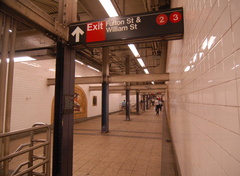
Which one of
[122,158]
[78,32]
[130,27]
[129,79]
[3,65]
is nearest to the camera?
[3,65]

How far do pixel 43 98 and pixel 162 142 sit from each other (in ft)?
19.2

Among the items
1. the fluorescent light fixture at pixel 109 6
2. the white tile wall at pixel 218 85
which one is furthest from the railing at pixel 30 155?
the fluorescent light fixture at pixel 109 6

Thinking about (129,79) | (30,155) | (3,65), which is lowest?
(30,155)

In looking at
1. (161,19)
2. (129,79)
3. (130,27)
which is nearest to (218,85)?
(161,19)

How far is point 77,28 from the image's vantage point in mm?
2383

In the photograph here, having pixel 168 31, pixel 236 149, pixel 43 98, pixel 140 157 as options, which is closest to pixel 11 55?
pixel 168 31

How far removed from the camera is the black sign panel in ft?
6.62

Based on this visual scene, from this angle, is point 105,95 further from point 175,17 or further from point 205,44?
point 205,44

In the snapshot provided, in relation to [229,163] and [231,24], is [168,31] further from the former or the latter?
[229,163]

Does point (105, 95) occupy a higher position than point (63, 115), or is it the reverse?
point (105, 95)

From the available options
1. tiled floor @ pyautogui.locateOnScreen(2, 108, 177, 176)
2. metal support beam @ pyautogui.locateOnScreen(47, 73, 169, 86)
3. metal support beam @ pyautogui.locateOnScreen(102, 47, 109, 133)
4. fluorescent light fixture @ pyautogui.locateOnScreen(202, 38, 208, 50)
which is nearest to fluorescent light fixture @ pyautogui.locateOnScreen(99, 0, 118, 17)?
fluorescent light fixture @ pyautogui.locateOnScreen(202, 38, 208, 50)

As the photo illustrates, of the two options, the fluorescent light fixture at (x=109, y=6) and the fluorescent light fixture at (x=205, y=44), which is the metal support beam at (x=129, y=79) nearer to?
the fluorescent light fixture at (x=109, y=6)

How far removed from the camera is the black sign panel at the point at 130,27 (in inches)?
79.4

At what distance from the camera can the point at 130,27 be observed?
213 centimetres
